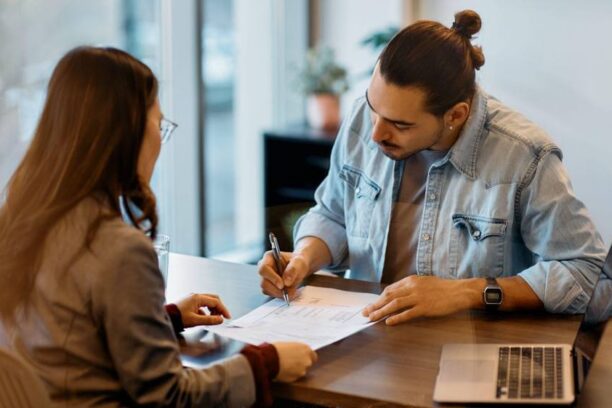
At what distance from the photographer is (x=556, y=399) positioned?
4.40ft

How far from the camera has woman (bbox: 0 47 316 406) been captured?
128cm

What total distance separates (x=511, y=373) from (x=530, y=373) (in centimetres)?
3

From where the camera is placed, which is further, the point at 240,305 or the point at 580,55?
the point at 580,55

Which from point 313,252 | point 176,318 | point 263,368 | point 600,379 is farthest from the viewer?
point 313,252

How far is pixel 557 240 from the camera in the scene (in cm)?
177

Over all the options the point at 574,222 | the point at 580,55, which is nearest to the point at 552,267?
the point at 574,222

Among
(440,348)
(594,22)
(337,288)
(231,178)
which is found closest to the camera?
(440,348)

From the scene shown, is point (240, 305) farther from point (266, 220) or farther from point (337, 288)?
point (266, 220)

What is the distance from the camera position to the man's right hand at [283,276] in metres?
1.81

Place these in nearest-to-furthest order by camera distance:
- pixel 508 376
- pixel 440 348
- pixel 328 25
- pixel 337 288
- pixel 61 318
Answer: pixel 61 318 < pixel 508 376 < pixel 440 348 < pixel 337 288 < pixel 328 25

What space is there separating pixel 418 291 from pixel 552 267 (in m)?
0.26

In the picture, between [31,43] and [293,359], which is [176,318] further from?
[31,43]

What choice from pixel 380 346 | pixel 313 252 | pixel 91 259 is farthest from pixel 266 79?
pixel 91 259

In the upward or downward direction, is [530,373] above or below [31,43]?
below
